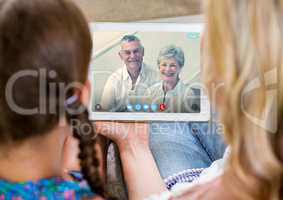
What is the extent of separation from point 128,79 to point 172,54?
84mm

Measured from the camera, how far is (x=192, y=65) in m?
0.86

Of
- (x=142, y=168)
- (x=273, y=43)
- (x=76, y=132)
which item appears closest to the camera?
(x=273, y=43)

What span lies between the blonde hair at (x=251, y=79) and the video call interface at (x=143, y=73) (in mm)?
308

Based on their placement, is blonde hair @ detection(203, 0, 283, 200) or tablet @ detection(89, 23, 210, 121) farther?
tablet @ detection(89, 23, 210, 121)

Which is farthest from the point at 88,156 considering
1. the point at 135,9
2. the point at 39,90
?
the point at 135,9

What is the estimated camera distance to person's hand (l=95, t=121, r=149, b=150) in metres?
0.84

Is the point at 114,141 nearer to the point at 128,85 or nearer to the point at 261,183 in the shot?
the point at 128,85

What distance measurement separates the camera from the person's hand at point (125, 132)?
84 centimetres

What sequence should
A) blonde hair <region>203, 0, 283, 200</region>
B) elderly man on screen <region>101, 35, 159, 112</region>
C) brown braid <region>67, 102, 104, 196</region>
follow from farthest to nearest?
elderly man on screen <region>101, 35, 159, 112</region> → brown braid <region>67, 102, 104, 196</region> → blonde hair <region>203, 0, 283, 200</region>

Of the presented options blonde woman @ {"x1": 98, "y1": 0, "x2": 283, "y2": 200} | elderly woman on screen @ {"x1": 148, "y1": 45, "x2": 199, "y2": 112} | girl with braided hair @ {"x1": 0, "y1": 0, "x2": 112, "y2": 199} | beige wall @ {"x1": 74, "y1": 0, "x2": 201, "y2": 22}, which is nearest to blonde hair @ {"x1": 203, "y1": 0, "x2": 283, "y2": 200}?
blonde woman @ {"x1": 98, "y1": 0, "x2": 283, "y2": 200}

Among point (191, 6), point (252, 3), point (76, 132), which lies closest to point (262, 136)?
point (252, 3)

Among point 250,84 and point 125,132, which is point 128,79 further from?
point 250,84

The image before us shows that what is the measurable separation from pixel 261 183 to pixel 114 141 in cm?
36

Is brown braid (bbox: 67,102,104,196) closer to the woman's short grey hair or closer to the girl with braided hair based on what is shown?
the girl with braided hair
